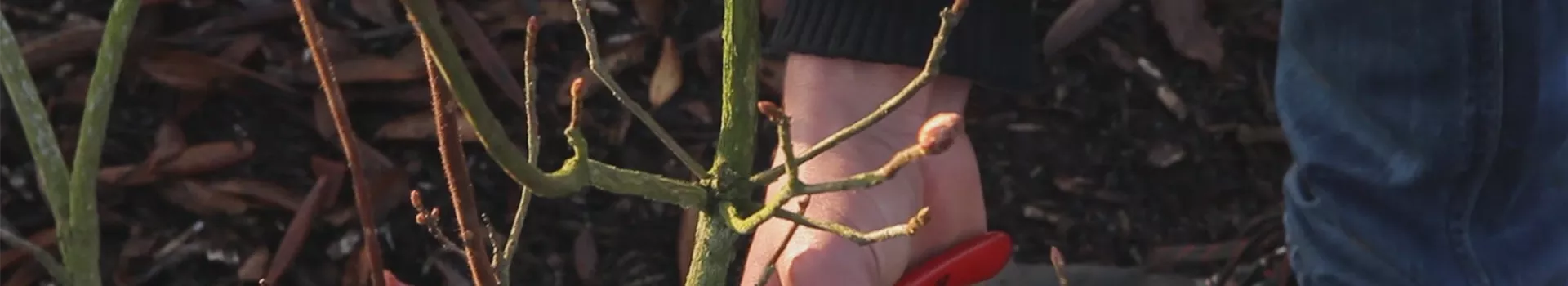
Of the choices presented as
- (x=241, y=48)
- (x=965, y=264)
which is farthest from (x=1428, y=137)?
(x=241, y=48)

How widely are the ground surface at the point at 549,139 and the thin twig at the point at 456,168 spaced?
26.0 inches

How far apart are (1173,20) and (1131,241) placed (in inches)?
8.6

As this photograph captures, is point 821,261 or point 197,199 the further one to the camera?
point 197,199

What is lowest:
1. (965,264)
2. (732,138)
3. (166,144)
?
(965,264)

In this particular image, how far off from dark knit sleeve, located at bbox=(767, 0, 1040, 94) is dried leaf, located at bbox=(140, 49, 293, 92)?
1.50ft

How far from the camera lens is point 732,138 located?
0.52 metres

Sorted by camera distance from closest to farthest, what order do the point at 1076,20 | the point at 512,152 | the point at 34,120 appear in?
1. the point at 512,152
2. the point at 34,120
3. the point at 1076,20

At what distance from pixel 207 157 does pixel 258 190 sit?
2.0 inches

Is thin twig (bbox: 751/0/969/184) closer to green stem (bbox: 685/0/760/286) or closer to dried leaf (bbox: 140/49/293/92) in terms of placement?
green stem (bbox: 685/0/760/286)

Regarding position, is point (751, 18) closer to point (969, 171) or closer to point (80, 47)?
point (969, 171)

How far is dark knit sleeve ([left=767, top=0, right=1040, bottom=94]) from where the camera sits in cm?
89

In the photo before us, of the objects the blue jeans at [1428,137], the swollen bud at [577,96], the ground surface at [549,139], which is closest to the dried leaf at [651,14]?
the ground surface at [549,139]

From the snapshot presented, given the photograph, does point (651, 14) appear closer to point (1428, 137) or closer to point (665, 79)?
point (665, 79)

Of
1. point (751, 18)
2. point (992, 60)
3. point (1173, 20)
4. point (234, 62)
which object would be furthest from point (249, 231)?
point (1173, 20)
